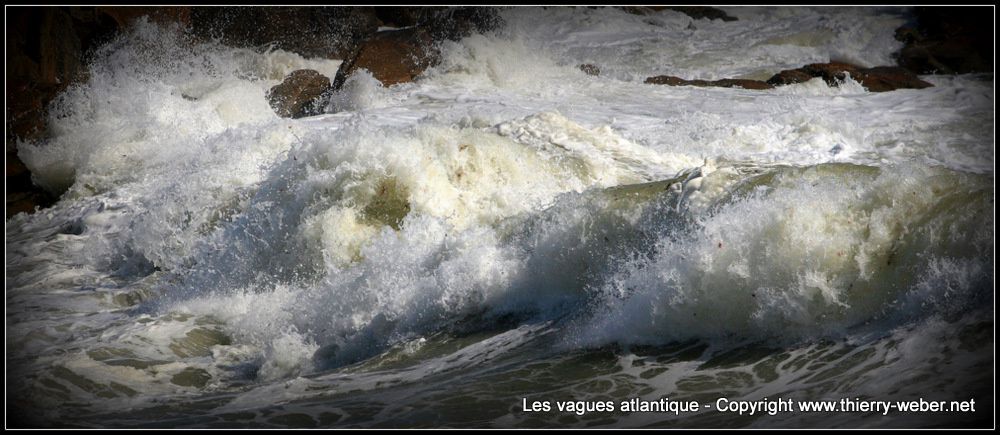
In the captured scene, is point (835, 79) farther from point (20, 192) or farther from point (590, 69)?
point (20, 192)

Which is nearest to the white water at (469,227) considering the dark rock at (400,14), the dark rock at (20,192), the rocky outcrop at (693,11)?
the dark rock at (20,192)

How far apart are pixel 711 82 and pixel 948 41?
16.4ft

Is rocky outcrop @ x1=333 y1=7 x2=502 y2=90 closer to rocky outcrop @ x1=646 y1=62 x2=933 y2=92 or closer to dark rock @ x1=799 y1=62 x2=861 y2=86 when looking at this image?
rocky outcrop @ x1=646 y1=62 x2=933 y2=92

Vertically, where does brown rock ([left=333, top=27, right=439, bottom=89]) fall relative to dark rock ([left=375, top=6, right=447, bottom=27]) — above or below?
below

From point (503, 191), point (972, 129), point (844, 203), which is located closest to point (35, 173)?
point (503, 191)

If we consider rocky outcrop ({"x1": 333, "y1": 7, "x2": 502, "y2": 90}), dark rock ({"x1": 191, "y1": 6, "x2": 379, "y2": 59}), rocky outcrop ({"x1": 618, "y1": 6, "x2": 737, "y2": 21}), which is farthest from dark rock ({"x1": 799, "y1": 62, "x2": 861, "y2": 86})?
rocky outcrop ({"x1": 618, "y1": 6, "x2": 737, "y2": 21})

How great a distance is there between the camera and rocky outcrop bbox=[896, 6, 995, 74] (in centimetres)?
1421

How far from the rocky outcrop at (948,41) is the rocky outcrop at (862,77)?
1.80m

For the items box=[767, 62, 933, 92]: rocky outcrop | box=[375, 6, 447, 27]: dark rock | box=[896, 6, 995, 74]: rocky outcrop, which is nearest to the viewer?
box=[767, 62, 933, 92]: rocky outcrop

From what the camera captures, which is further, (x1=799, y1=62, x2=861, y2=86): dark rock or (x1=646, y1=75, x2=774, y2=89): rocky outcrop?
(x1=646, y1=75, x2=774, y2=89): rocky outcrop

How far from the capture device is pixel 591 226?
585 centimetres

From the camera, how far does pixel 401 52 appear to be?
1405 cm

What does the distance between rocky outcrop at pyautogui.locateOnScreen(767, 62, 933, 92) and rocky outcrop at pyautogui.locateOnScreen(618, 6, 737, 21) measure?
8862mm

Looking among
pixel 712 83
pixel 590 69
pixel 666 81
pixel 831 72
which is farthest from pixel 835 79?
pixel 590 69
